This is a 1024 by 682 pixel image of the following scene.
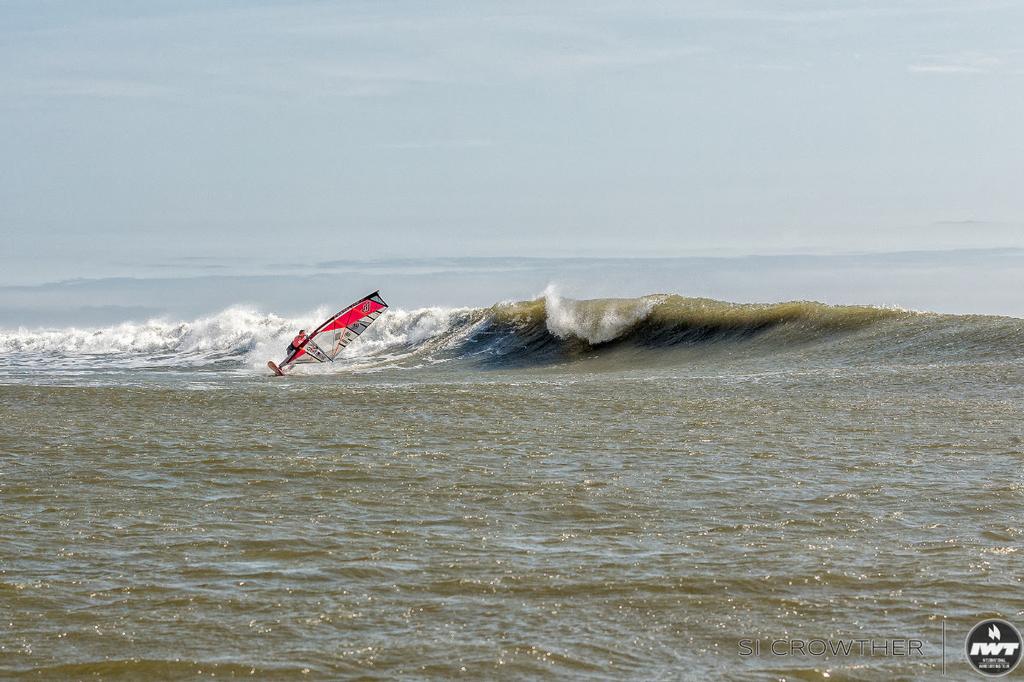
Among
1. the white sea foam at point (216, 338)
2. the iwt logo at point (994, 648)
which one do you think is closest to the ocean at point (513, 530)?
the iwt logo at point (994, 648)

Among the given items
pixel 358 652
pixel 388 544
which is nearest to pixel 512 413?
pixel 388 544

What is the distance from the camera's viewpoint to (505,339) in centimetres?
3023

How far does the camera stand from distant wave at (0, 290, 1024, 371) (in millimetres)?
19172

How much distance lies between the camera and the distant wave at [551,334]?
62.9 feet

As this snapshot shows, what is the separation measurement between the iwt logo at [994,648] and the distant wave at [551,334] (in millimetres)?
12730

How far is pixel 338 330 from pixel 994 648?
2484cm

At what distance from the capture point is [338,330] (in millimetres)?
28219

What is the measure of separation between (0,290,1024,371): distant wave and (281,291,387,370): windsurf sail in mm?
672

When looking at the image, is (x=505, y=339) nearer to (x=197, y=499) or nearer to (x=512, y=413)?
(x=512, y=413)

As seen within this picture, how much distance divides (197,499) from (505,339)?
23142 mm

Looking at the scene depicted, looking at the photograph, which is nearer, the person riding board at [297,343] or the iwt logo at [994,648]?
the iwt logo at [994,648]

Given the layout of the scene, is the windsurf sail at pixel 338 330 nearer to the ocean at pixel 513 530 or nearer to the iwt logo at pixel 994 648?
the ocean at pixel 513 530

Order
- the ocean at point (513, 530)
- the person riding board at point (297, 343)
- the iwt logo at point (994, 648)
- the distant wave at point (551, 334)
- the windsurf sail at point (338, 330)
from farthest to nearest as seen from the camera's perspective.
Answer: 1. the windsurf sail at point (338, 330)
2. the person riding board at point (297, 343)
3. the distant wave at point (551, 334)
4. the ocean at point (513, 530)
5. the iwt logo at point (994, 648)

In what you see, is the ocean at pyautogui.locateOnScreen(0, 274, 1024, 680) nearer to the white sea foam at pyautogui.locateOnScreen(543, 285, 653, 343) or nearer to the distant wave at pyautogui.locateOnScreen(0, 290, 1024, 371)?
the distant wave at pyautogui.locateOnScreen(0, 290, 1024, 371)
